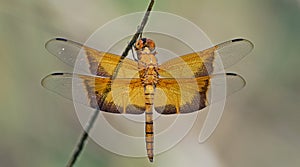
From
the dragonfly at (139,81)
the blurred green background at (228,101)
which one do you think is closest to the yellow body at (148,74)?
the dragonfly at (139,81)

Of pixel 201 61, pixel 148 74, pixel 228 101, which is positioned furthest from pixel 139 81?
pixel 228 101

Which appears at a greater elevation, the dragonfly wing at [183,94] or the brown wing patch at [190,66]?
the brown wing patch at [190,66]

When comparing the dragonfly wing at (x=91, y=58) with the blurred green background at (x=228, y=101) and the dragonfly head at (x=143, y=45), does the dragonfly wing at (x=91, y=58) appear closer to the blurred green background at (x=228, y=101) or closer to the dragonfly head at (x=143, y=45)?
the dragonfly head at (x=143, y=45)

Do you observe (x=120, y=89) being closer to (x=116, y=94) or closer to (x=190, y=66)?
(x=116, y=94)

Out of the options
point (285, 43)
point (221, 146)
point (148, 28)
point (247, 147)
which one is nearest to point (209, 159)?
point (221, 146)

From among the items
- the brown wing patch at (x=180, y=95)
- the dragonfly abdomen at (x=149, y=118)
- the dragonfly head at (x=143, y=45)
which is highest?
the dragonfly head at (x=143, y=45)

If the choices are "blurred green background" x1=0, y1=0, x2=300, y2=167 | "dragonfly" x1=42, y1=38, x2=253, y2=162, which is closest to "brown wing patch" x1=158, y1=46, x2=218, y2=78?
"dragonfly" x1=42, y1=38, x2=253, y2=162
